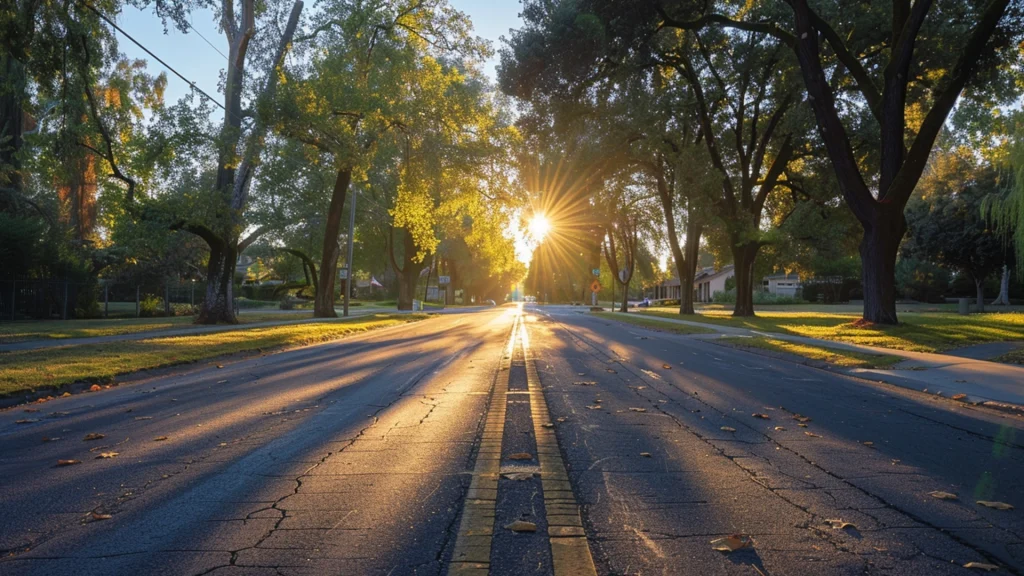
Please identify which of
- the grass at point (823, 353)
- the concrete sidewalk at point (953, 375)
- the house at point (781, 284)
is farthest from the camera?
the house at point (781, 284)

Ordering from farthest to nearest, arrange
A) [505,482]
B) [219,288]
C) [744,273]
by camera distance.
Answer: [744,273], [219,288], [505,482]

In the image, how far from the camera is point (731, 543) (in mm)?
3789

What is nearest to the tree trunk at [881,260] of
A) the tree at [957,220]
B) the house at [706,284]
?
the tree at [957,220]

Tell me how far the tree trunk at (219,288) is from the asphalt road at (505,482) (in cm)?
1755

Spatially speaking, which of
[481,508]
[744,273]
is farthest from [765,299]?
[481,508]

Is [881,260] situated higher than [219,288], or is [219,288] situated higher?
[881,260]

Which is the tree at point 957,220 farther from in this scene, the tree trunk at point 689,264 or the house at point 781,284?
the house at point 781,284

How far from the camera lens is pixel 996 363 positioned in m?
13.4

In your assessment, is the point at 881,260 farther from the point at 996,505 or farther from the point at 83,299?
the point at 83,299

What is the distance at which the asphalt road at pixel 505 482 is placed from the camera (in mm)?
3656

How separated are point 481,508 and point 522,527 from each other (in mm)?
443

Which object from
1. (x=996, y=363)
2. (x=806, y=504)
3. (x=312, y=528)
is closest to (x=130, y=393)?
(x=312, y=528)

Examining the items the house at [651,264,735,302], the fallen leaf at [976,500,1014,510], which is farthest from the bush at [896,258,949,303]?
the fallen leaf at [976,500,1014,510]

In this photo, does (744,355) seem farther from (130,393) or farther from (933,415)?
(130,393)
